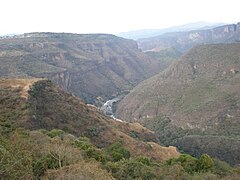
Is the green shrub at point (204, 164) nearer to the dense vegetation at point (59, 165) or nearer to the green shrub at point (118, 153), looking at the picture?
the dense vegetation at point (59, 165)

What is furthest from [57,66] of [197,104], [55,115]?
[55,115]

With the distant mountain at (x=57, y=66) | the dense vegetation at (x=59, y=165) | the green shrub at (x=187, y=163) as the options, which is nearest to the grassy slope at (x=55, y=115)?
the green shrub at (x=187, y=163)

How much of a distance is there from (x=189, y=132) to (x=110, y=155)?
66.3 m

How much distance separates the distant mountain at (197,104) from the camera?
298 feet

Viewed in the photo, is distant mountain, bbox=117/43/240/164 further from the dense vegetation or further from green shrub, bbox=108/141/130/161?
the dense vegetation

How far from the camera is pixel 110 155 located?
45188mm

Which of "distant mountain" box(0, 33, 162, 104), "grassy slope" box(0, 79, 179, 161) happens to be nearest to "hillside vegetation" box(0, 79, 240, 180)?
"grassy slope" box(0, 79, 179, 161)

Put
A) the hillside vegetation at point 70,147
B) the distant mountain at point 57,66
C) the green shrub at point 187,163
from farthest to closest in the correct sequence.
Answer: the distant mountain at point 57,66
the green shrub at point 187,163
the hillside vegetation at point 70,147

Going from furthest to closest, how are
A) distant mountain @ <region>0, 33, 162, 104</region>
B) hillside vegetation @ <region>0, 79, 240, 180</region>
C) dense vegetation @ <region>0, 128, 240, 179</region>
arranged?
distant mountain @ <region>0, 33, 162, 104</region>, hillside vegetation @ <region>0, 79, 240, 180</region>, dense vegetation @ <region>0, 128, 240, 179</region>

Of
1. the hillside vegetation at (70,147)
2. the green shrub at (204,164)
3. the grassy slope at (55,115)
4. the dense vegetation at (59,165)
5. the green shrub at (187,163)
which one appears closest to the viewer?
the dense vegetation at (59,165)

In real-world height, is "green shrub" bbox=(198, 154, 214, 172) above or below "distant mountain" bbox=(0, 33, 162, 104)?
below

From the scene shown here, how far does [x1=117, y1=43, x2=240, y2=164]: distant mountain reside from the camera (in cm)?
9081

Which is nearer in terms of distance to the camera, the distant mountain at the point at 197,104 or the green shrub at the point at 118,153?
the green shrub at the point at 118,153

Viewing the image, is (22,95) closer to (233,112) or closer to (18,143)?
(18,143)
